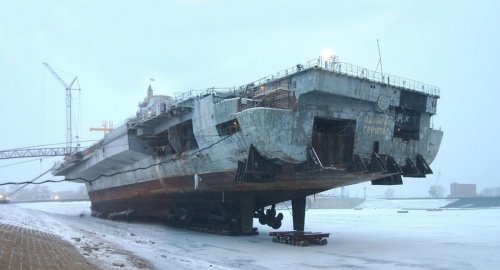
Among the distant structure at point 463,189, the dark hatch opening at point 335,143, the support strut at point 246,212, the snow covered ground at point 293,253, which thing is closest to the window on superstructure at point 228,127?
the dark hatch opening at point 335,143

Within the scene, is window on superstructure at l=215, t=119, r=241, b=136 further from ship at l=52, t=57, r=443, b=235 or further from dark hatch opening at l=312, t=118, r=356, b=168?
dark hatch opening at l=312, t=118, r=356, b=168

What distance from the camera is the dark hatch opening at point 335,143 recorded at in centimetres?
2109

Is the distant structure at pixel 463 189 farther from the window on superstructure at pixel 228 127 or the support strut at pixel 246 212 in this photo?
the window on superstructure at pixel 228 127

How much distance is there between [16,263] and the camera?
10.1m

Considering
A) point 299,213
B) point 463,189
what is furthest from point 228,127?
point 463,189

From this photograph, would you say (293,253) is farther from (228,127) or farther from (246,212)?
(228,127)

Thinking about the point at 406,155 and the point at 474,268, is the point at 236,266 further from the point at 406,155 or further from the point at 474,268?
the point at 406,155

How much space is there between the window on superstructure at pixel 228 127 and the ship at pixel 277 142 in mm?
49

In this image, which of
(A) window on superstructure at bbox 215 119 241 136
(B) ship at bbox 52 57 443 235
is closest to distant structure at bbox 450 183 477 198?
(B) ship at bbox 52 57 443 235

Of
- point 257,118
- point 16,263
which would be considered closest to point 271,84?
point 257,118

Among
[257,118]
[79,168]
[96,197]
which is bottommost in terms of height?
[96,197]

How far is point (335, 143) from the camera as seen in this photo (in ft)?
70.6

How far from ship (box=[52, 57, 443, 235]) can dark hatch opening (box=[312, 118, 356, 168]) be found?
46 mm

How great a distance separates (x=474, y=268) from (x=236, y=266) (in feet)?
23.4
